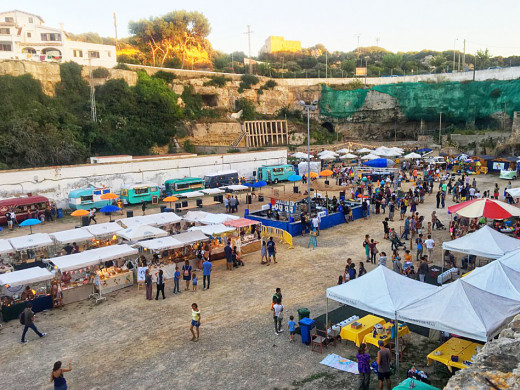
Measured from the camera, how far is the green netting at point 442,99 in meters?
55.6

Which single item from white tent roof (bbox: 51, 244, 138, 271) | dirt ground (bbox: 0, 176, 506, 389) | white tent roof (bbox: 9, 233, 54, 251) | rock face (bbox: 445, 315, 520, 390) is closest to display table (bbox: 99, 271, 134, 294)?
dirt ground (bbox: 0, 176, 506, 389)

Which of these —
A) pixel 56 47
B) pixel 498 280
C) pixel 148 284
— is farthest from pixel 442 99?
pixel 148 284

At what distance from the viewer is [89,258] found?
15477mm

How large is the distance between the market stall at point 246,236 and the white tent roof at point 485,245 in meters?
8.60

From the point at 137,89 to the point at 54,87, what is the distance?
10.1 metres

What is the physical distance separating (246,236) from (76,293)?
7.92 meters

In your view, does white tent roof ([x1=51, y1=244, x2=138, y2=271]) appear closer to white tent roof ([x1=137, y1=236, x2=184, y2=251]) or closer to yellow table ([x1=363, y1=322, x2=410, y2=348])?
white tent roof ([x1=137, y1=236, x2=184, y2=251])

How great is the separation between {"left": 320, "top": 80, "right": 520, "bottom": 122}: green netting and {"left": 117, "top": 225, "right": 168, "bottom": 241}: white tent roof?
51.9 m

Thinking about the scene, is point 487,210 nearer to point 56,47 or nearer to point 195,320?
point 195,320

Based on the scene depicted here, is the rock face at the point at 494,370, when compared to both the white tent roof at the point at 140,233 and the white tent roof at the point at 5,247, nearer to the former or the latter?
the white tent roof at the point at 140,233

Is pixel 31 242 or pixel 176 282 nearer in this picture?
pixel 176 282

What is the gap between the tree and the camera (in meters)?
80.1

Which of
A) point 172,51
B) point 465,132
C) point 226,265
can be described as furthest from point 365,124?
point 226,265

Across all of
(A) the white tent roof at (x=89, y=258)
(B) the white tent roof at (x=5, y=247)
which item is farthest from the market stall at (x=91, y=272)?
(B) the white tent roof at (x=5, y=247)
